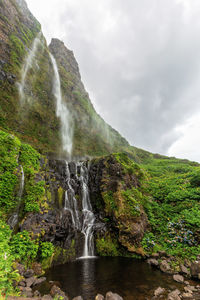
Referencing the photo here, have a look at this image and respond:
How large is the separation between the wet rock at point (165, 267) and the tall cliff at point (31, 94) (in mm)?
20278

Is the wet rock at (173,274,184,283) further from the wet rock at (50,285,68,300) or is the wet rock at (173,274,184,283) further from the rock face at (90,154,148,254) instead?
the wet rock at (50,285,68,300)

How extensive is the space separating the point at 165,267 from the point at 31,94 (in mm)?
34243

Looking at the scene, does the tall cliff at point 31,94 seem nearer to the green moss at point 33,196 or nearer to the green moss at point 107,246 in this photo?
the green moss at point 33,196

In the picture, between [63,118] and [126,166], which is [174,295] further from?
[63,118]

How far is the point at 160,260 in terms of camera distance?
1005cm

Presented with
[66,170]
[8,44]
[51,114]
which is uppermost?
[8,44]

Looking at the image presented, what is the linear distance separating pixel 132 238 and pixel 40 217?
336 inches

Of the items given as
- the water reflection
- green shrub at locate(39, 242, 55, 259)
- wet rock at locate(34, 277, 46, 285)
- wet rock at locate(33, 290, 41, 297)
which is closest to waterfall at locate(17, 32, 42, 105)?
green shrub at locate(39, 242, 55, 259)

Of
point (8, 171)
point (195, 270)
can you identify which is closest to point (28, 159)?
point (8, 171)

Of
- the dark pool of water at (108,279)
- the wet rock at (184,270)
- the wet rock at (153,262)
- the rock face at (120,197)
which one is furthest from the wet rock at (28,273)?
the wet rock at (184,270)

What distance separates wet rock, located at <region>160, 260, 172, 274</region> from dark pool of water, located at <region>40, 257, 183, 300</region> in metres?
0.37

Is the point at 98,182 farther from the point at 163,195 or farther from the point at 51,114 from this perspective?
the point at 51,114

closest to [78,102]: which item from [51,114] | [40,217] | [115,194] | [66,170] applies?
[51,114]

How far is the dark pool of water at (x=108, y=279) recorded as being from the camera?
6.72 meters
